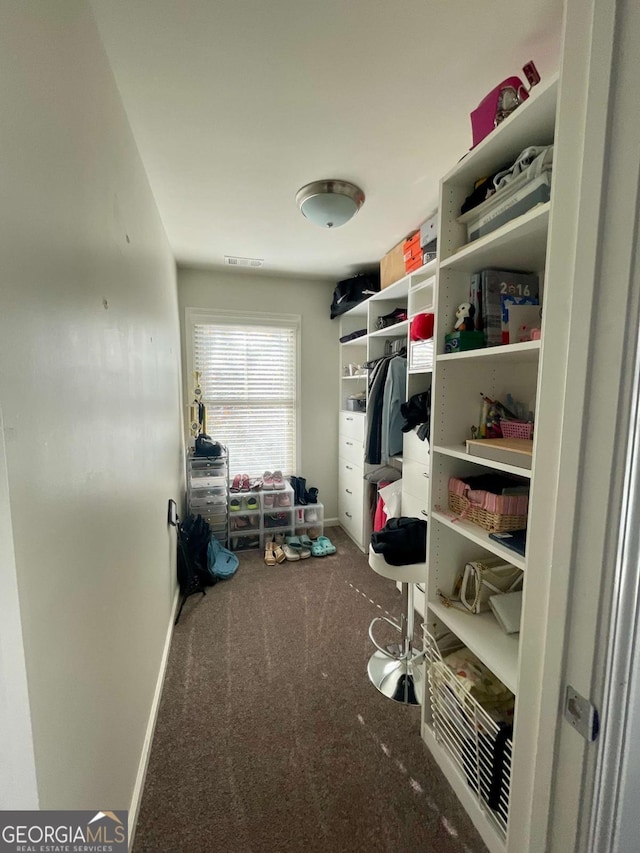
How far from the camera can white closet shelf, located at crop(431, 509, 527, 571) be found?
96cm

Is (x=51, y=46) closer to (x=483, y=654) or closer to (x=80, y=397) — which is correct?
(x=80, y=397)

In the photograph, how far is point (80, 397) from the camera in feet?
2.64

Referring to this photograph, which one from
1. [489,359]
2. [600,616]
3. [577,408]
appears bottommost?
[600,616]

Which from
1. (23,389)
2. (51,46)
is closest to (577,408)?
(23,389)

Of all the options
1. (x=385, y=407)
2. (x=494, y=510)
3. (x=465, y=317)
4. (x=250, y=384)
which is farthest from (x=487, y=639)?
(x=250, y=384)

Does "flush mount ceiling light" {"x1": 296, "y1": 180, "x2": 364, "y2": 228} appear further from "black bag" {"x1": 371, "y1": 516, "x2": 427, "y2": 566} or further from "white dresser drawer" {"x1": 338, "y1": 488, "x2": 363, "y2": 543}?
"white dresser drawer" {"x1": 338, "y1": 488, "x2": 363, "y2": 543}

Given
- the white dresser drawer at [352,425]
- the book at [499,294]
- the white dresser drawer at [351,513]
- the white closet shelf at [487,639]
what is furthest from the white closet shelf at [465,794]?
the white dresser drawer at [352,425]

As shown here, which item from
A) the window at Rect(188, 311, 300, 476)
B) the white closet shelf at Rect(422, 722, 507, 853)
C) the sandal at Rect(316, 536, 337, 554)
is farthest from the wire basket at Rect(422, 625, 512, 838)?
the window at Rect(188, 311, 300, 476)

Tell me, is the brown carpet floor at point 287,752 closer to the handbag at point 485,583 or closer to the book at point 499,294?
the handbag at point 485,583

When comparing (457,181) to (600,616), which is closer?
(600,616)

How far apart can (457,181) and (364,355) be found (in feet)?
7.16

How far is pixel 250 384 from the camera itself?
330cm

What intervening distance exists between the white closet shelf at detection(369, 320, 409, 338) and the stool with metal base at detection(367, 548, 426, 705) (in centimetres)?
160

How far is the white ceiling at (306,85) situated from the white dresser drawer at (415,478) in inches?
61.7
